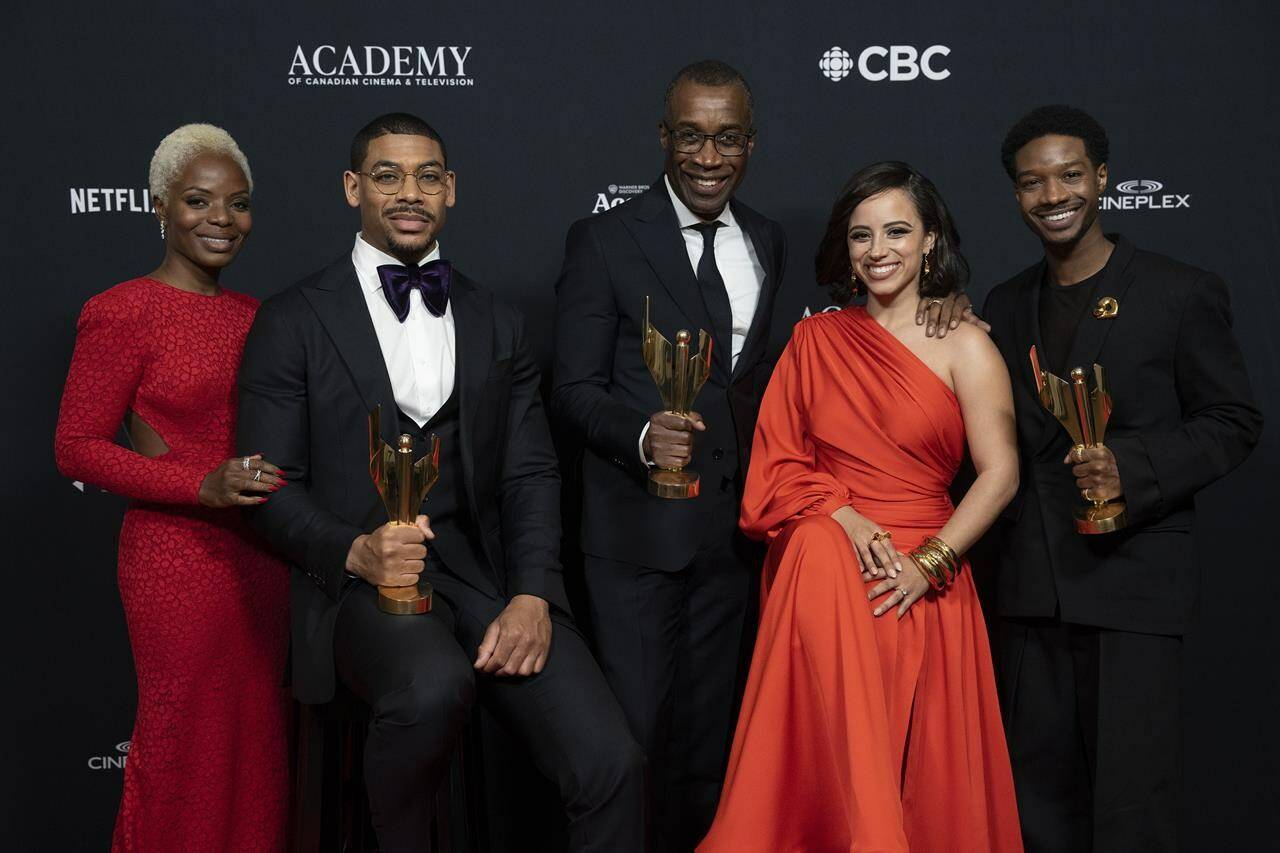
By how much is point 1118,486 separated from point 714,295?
1062 millimetres

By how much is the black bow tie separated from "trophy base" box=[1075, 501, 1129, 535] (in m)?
1.48

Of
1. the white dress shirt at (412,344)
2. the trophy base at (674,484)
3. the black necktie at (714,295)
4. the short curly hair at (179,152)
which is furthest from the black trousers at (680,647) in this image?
the short curly hair at (179,152)

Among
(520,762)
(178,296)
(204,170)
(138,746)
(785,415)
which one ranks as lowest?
(520,762)

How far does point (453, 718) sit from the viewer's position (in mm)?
2551

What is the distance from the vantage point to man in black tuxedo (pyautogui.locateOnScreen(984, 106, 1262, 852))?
9.45 ft

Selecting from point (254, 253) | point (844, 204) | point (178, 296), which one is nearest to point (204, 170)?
point (178, 296)

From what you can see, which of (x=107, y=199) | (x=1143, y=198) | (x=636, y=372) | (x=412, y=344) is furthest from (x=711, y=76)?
(x=107, y=199)

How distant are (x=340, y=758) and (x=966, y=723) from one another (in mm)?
1372

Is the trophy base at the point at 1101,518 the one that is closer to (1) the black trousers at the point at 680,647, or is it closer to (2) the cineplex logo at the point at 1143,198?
(1) the black trousers at the point at 680,647

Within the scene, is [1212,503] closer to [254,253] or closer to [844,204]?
[844,204]

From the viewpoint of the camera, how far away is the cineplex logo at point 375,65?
394cm

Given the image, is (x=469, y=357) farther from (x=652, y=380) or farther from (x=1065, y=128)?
(x=1065, y=128)

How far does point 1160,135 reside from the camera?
4.06 metres

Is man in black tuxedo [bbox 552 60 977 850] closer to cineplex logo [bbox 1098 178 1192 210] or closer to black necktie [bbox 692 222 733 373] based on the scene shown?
black necktie [bbox 692 222 733 373]
